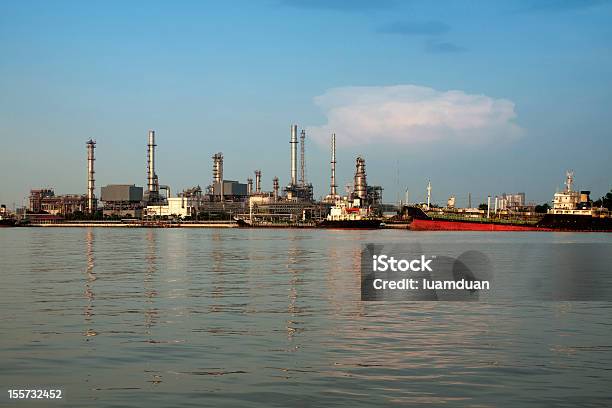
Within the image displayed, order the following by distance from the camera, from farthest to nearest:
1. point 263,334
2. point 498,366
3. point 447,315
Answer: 1. point 447,315
2. point 263,334
3. point 498,366

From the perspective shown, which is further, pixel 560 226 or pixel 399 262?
pixel 560 226

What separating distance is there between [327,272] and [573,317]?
85.0 ft

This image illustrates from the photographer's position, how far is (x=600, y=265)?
6262 cm

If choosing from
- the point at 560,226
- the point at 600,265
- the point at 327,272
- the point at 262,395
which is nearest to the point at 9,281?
the point at 327,272

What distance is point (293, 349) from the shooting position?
→ 74.2 ft

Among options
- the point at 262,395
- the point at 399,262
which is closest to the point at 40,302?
the point at 262,395

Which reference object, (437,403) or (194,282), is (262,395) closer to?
(437,403)

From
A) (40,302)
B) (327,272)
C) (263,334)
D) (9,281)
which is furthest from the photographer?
(327,272)

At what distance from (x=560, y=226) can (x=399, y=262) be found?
464 ft

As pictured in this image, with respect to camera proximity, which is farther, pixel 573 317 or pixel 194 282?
pixel 194 282

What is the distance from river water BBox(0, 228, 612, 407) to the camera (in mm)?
17188

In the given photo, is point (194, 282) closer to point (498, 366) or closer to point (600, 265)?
point (498, 366)

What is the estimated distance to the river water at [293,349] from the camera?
677 inches

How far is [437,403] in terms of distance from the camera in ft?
53.4
